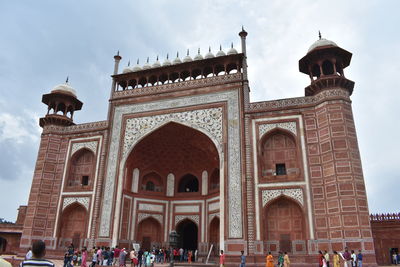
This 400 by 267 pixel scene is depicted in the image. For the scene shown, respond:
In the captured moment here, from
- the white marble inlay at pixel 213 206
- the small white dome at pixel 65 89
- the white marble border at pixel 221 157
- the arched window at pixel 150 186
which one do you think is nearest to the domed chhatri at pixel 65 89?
the small white dome at pixel 65 89

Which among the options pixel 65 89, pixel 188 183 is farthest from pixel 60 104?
pixel 188 183

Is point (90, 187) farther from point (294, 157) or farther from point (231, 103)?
point (294, 157)

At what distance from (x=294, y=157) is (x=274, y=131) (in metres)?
1.35

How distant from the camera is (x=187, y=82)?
15.9m

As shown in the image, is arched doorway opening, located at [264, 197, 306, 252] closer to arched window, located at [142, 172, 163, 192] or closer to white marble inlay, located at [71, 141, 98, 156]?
arched window, located at [142, 172, 163, 192]

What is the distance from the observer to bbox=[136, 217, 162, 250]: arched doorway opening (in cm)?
1569

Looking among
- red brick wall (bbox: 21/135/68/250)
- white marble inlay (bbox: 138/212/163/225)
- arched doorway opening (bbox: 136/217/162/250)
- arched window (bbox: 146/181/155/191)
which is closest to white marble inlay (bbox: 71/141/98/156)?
red brick wall (bbox: 21/135/68/250)

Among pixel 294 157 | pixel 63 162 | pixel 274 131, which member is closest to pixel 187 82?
pixel 274 131

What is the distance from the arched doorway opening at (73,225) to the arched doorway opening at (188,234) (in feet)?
15.2

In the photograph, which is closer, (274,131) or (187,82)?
(274,131)

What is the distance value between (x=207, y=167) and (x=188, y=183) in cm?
183

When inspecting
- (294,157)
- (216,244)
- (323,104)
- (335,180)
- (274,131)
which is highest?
(323,104)

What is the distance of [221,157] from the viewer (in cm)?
1372

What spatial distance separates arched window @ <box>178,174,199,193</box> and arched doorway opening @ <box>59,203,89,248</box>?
5.09 metres
